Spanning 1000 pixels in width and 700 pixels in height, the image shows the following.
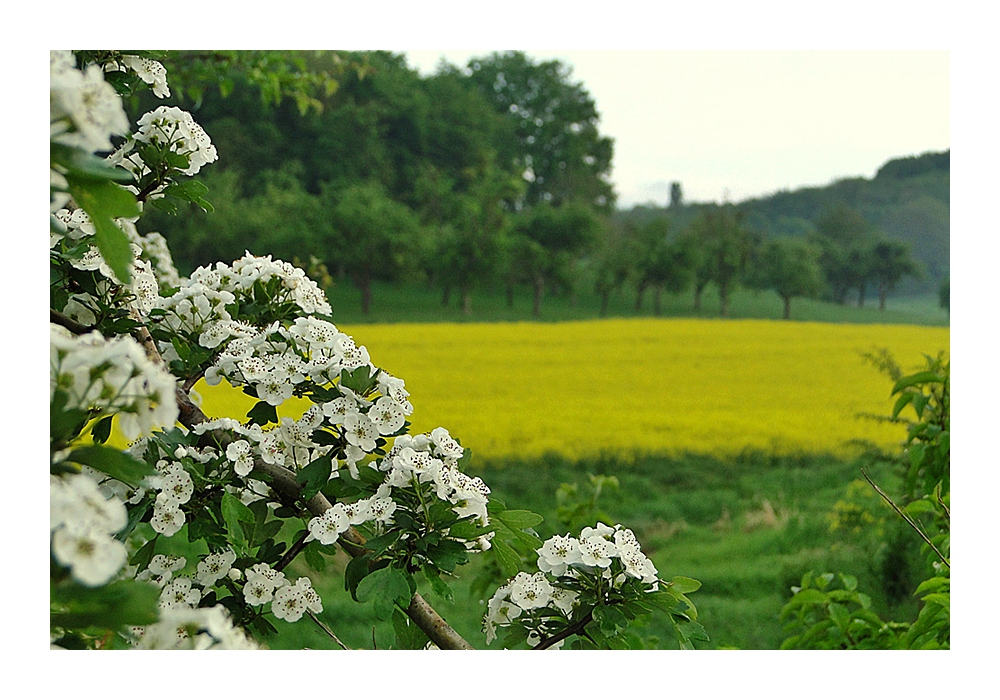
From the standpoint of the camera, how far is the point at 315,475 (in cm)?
74

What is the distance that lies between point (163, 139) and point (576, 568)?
0.60m

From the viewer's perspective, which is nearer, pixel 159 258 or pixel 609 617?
pixel 609 617

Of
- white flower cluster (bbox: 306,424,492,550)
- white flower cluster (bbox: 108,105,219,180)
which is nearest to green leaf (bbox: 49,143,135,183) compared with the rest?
white flower cluster (bbox: 306,424,492,550)

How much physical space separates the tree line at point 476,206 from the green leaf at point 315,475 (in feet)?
8.06

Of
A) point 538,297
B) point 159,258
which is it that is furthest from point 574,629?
point 538,297

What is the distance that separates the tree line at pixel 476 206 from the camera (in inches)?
128

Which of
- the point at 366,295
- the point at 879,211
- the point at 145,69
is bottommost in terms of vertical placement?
the point at 366,295

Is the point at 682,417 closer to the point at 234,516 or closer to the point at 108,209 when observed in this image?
the point at 234,516

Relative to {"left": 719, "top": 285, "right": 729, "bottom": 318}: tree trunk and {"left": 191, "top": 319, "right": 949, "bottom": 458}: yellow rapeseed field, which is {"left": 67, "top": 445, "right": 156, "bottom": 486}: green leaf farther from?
{"left": 719, "top": 285, "right": 729, "bottom": 318}: tree trunk

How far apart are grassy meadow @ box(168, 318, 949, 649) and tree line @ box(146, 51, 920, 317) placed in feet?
0.69

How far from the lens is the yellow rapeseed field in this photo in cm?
356

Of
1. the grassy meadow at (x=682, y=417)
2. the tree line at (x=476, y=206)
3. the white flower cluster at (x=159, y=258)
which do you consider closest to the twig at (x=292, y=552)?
the white flower cluster at (x=159, y=258)

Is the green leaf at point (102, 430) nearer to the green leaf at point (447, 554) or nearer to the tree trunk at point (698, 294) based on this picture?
the green leaf at point (447, 554)
